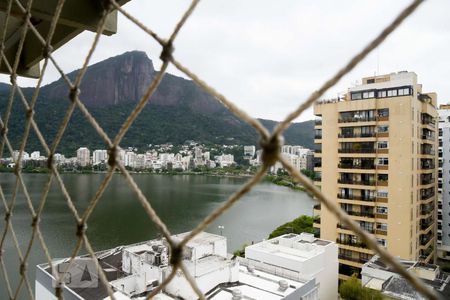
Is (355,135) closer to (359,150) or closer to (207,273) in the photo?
(359,150)

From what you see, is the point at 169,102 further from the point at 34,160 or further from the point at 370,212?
the point at 370,212

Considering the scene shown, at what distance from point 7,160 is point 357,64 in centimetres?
4289

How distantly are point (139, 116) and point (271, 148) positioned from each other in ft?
172

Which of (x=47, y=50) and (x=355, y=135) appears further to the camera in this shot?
(x=355, y=135)

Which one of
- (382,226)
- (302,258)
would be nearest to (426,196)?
(382,226)

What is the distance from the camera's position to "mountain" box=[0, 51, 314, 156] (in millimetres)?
39875

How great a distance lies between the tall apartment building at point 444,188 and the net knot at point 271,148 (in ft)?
41.8

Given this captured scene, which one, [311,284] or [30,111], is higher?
[30,111]

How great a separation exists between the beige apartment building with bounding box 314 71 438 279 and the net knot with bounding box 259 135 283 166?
8.18 meters

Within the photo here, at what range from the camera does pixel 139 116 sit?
2009 inches

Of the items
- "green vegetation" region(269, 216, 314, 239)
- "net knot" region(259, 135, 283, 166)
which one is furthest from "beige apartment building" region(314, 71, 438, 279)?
"net knot" region(259, 135, 283, 166)

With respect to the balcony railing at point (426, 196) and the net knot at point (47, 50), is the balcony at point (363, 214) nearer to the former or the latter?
the balcony railing at point (426, 196)

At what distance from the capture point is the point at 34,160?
111ft

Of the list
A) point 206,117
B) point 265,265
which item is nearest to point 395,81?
point 265,265
